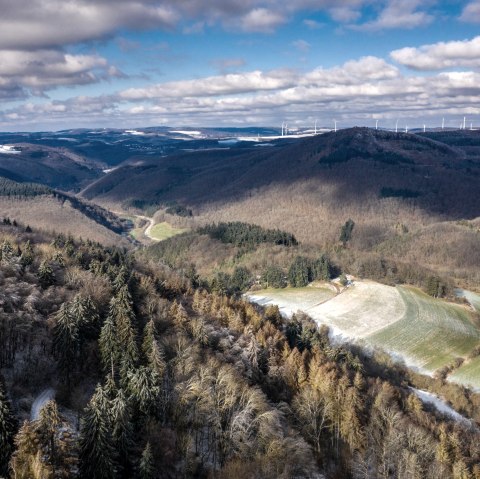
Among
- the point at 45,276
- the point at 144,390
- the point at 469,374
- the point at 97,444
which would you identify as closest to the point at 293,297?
the point at 469,374

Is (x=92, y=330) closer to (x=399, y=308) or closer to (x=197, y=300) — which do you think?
(x=197, y=300)

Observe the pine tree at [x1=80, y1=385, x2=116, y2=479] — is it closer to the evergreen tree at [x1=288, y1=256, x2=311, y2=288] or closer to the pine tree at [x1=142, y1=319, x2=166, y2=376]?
the pine tree at [x1=142, y1=319, x2=166, y2=376]

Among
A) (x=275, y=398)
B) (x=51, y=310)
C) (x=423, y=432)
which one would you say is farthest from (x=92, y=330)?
(x=423, y=432)

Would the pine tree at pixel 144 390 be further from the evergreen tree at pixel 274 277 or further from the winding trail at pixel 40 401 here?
the evergreen tree at pixel 274 277

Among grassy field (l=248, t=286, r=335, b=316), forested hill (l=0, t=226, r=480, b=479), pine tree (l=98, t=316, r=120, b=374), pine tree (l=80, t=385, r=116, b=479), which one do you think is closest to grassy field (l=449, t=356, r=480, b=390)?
forested hill (l=0, t=226, r=480, b=479)

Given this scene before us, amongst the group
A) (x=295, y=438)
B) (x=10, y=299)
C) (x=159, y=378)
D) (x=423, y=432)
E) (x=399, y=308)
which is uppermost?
(x=10, y=299)

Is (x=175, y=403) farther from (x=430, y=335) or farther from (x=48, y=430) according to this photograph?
(x=430, y=335)
